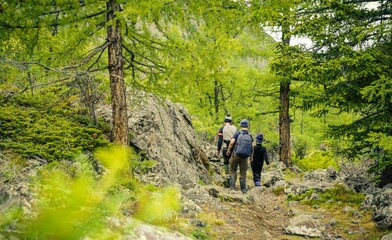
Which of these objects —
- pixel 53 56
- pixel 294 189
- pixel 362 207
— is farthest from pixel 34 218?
pixel 294 189

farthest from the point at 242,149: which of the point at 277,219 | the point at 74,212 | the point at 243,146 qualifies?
the point at 74,212

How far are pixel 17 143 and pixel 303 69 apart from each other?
6602 millimetres

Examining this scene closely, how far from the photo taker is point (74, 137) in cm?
771

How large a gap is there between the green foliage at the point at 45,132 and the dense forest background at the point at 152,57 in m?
0.02

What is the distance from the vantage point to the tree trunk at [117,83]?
22.9ft

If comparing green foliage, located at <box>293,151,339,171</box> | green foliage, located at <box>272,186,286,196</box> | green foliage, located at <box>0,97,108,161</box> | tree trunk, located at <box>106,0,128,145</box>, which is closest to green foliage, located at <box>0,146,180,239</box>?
green foliage, located at <box>0,97,108,161</box>

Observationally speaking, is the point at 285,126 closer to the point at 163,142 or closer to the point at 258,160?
the point at 258,160

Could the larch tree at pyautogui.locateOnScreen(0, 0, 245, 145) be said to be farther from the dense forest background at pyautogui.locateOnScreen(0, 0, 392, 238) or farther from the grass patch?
the grass patch

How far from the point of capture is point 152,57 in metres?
7.99

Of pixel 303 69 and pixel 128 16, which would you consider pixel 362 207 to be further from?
pixel 128 16

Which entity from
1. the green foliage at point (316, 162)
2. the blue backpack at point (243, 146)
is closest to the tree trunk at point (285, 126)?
the green foliage at point (316, 162)

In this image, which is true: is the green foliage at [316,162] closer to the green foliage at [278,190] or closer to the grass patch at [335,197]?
the green foliage at [278,190]

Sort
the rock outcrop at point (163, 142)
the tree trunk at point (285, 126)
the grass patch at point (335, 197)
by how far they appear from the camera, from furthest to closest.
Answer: the tree trunk at point (285, 126) → the rock outcrop at point (163, 142) → the grass patch at point (335, 197)

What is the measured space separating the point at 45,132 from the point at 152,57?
2.71 m
